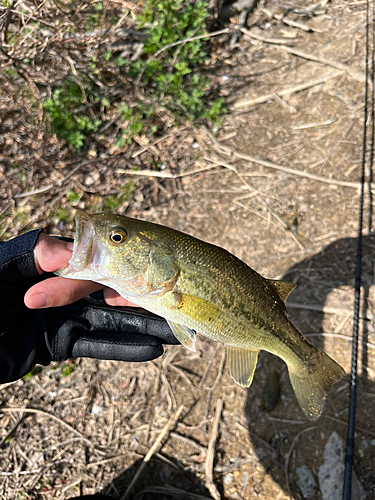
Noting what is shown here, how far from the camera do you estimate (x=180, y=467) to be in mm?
3957

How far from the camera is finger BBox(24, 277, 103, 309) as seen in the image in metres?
2.59

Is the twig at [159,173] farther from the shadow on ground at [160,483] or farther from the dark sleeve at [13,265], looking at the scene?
the shadow on ground at [160,483]

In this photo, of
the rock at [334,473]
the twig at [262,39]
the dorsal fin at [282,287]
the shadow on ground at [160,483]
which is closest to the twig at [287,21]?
the twig at [262,39]

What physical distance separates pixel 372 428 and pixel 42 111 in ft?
19.0

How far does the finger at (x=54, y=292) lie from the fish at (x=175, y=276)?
439 mm

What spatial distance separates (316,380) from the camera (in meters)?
2.98

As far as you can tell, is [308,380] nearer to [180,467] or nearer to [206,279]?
[206,279]

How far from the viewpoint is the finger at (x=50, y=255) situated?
2.61m

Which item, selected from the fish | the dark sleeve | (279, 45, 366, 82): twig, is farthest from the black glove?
(279, 45, 366, 82): twig

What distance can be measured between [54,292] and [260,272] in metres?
2.92

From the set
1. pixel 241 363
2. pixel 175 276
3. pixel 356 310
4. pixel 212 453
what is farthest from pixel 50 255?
pixel 356 310

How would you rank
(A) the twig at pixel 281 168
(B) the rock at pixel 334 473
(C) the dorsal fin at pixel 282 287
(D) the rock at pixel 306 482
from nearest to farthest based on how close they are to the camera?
(C) the dorsal fin at pixel 282 287 → (B) the rock at pixel 334 473 → (D) the rock at pixel 306 482 → (A) the twig at pixel 281 168

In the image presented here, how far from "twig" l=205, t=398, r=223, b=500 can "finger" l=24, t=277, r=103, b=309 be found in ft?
7.69

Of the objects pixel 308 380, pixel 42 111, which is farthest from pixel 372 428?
pixel 42 111
